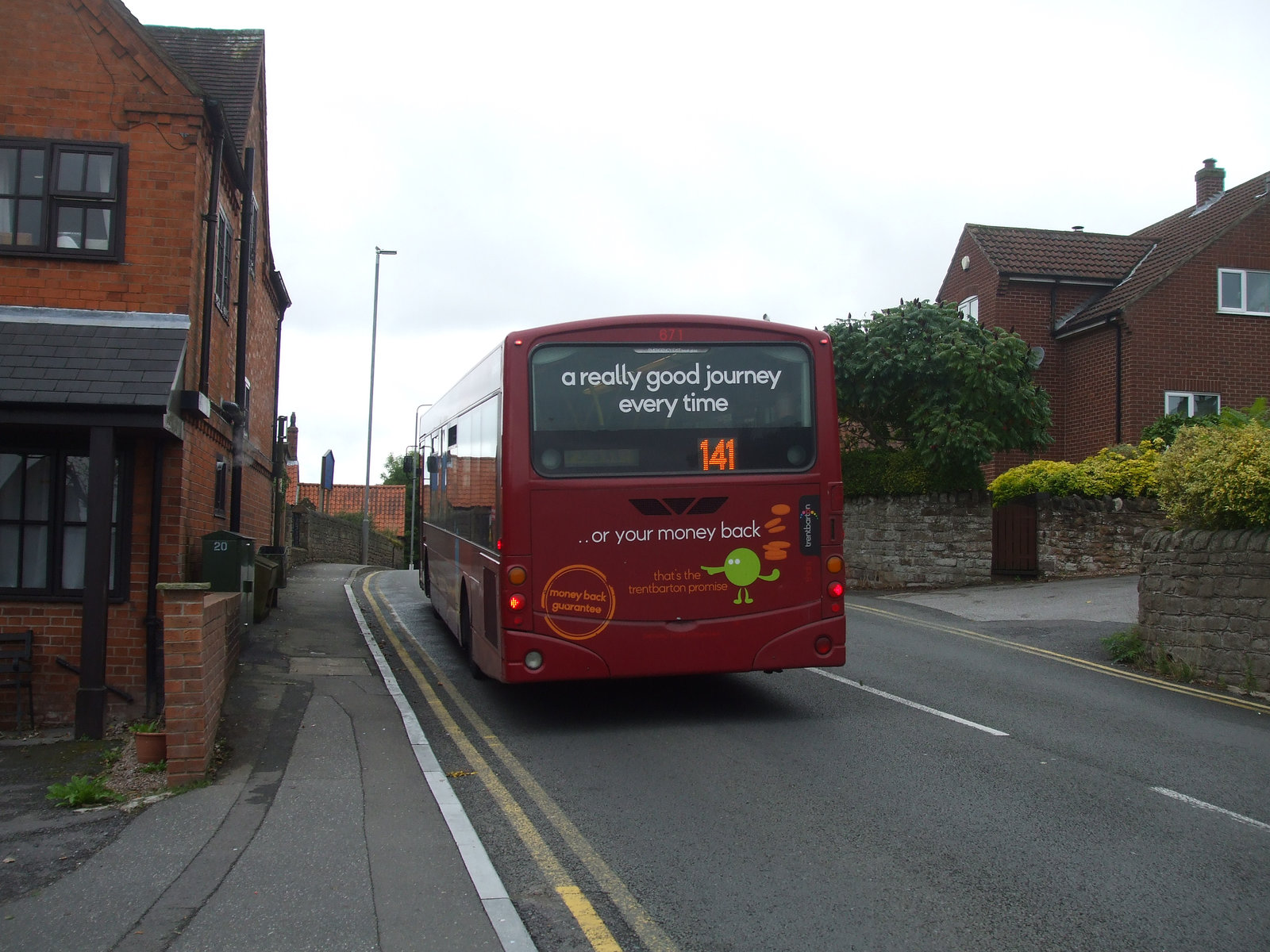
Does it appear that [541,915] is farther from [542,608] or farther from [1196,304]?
[1196,304]

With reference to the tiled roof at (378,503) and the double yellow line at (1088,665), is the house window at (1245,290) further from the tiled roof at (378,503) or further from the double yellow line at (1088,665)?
the tiled roof at (378,503)

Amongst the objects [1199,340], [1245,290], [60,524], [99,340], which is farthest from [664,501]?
[1245,290]

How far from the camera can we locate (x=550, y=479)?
8320mm

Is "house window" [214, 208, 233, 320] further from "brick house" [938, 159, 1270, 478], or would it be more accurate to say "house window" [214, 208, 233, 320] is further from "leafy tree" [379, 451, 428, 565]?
"brick house" [938, 159, 1270, 478]

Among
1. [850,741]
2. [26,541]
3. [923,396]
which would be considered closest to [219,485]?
[26,541]

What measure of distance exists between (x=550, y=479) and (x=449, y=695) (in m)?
3.15

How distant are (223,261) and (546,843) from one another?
398 inches

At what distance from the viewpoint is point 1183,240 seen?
28.5m

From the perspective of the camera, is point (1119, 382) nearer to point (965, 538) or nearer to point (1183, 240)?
point (1183, 240)

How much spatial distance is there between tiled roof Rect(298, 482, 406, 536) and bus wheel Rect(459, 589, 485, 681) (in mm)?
40576

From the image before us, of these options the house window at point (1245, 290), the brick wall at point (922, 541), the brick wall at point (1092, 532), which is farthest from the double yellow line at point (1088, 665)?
the house window at point (1245, 290)

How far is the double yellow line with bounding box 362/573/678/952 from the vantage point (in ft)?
14.7

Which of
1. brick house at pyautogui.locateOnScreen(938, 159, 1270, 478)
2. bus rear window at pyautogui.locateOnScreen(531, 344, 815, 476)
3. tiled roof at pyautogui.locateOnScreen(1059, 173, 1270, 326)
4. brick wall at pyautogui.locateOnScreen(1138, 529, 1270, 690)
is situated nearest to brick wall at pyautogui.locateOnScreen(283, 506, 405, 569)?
brick house at pyautogui.locateOnScreen(938, 159, 1270, 478)

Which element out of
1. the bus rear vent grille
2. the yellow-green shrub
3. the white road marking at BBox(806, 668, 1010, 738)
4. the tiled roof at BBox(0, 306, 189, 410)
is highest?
the tiled roof at BBox(0, 306, 189, 410)
